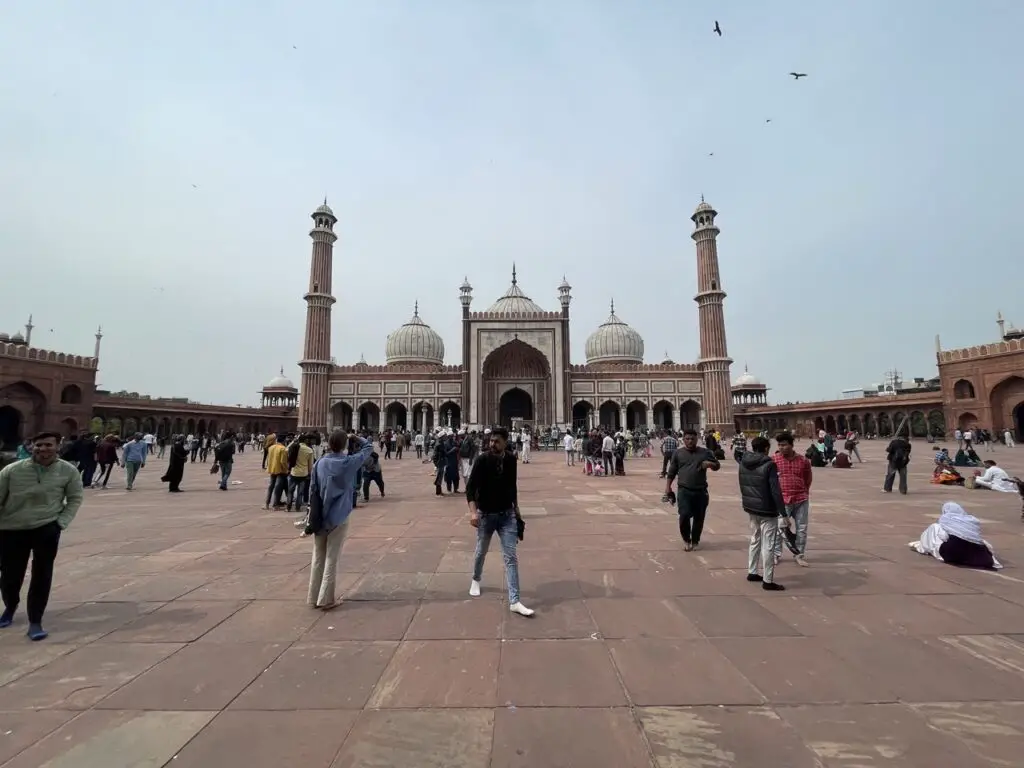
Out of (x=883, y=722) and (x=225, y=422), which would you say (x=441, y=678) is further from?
(x=225, y=422)

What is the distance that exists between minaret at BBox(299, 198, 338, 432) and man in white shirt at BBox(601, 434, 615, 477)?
96.3ft

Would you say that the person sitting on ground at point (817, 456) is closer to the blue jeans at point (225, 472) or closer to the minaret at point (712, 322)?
the blue jeans at point (225, 472)

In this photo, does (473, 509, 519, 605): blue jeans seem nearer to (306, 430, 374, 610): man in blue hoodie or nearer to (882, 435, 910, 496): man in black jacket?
(306, 430, 374, 610): man in blue hoodie

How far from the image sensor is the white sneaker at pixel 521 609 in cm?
360

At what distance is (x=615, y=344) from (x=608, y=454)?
35887 millimetres

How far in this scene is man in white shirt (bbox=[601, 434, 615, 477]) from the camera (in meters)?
13.8

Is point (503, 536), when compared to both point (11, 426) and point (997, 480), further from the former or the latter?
point (11, 426)

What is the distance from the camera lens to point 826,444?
55.6 ft

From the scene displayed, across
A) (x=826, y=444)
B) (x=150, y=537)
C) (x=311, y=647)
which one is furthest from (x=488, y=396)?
(x=311, y=647)

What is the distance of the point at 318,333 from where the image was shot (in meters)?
38.7

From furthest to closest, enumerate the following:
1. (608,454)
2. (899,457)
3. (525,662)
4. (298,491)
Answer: (608,454), (899,457), (298,491), (525,662)

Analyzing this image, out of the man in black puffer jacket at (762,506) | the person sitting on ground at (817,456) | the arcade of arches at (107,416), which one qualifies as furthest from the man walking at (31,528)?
the arcade of arches at (107,416)

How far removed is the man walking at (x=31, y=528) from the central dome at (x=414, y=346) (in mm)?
44589

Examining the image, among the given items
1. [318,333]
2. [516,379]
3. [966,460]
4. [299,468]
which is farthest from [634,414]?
[299,468]
